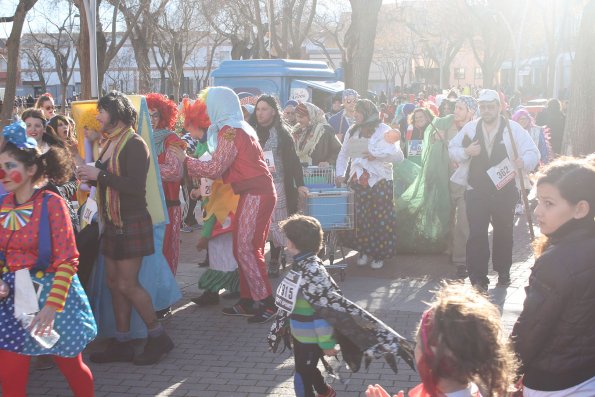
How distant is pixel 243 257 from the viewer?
6.58m

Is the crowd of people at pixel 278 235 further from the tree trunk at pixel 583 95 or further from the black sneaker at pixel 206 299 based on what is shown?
the tree trunk at pixel 583 95

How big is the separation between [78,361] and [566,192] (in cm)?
248

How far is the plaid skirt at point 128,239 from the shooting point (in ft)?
17.7

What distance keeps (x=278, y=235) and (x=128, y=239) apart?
3.08 m

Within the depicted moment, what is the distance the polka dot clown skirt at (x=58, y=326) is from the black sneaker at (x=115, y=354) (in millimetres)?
1671

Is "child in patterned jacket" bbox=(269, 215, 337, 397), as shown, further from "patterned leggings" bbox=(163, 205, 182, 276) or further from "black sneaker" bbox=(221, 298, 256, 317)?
"patterned leggings" bbox=(163, 205, 182, 276)

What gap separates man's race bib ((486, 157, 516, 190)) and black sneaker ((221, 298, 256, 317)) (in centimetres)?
242

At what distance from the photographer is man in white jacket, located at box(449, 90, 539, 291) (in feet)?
24.3

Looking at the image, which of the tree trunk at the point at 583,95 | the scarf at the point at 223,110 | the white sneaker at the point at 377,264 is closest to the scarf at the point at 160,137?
the scarf at the point at 223,110

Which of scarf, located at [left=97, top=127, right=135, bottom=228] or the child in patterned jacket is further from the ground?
scarf, located at [left=97, top=127, right=135, bottom=228]

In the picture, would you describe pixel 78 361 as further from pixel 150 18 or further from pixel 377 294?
pixel 150 18

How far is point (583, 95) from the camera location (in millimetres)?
9891

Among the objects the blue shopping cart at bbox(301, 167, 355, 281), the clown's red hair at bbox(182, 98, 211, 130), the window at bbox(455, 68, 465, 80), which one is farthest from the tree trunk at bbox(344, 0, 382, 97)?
the window at bbox(455, 68, 465, 80)

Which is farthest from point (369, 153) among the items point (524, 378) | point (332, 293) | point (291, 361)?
point (524, 378)
